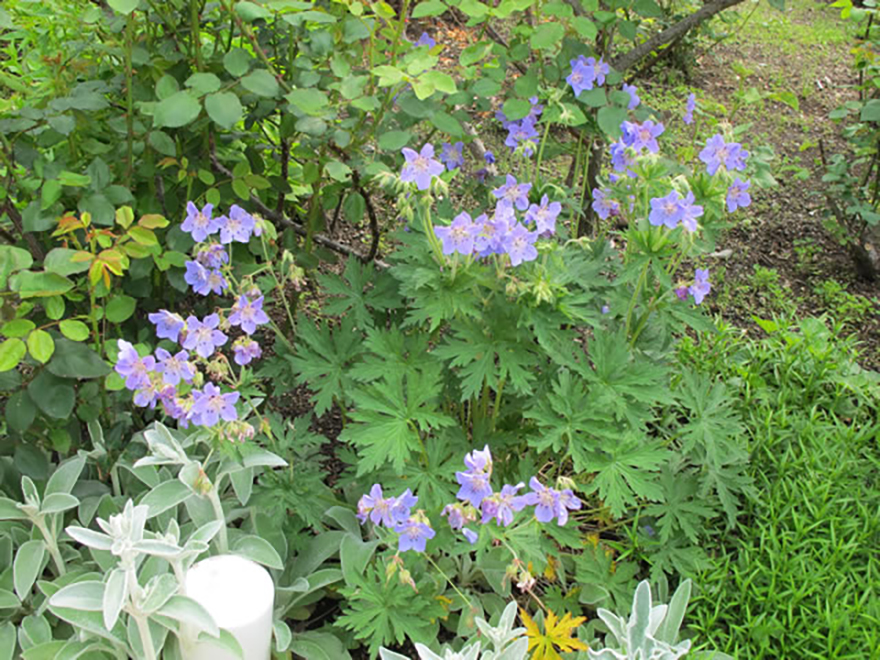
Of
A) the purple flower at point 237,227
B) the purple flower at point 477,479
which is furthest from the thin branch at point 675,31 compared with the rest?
the purple flower at point 477,479

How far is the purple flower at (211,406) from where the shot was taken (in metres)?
1.60

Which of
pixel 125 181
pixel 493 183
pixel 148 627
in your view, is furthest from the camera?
pixel 493 183

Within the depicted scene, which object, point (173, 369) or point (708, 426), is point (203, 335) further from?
point (708, 426)

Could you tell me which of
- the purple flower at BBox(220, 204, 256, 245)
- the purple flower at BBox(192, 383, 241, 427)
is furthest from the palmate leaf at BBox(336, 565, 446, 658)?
the purple flower at BBox(220, 204, 256, 245)

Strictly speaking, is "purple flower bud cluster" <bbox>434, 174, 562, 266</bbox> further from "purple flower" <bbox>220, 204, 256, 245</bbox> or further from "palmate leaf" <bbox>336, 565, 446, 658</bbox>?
"palmate leaf" <bbox>336, 565, 446, 658</bbox>

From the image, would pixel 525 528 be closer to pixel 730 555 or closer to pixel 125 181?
pixel 730 555

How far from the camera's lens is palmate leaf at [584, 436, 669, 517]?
183 centimetres

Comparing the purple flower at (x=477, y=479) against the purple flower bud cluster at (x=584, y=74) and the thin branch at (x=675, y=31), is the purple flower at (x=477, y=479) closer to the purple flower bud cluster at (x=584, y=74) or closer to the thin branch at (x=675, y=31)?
the purple flower bud cluster at (x=584, y=74)

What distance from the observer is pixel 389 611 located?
5.95ft

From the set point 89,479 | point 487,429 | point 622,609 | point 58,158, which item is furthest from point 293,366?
point 622,609


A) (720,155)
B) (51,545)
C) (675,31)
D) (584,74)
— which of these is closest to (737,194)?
(720,155)

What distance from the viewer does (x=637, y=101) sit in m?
2.26

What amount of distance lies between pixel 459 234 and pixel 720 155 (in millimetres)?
691

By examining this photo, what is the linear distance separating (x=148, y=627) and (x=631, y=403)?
1.19 meters
